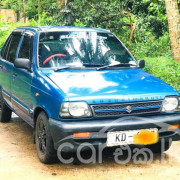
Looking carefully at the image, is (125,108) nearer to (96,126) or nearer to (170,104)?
(96,126)

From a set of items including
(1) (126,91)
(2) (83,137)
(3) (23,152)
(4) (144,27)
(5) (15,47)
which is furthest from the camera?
(4) (144,27)

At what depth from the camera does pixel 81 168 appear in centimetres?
442

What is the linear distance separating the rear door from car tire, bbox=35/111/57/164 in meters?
0.37

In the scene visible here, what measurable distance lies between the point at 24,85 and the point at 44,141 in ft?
3.52

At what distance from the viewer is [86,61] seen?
5102 millimetres

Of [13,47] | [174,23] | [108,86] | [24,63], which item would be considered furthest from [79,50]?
[174,23]

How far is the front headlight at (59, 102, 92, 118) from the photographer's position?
403 centimetres

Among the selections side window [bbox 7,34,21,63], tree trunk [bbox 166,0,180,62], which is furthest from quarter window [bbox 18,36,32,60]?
tree trunk [bbox 166,0,180,62]

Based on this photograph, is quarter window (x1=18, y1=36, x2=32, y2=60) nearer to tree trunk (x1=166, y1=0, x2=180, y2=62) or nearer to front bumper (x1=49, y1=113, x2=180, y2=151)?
front bumper (x1=49, y1=113, x2=180, y2=151)

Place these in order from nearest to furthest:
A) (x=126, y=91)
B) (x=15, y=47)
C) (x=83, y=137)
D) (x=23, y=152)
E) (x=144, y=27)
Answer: (x=83, y=137)
(x=126, y=91)
(x=23, y=152)
(x=15, y=47)
(x=144, y=27)

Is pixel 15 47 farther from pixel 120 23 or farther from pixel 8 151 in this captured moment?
pixel 120 23

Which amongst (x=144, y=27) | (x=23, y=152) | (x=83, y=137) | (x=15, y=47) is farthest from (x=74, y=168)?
(x=144, y=27)

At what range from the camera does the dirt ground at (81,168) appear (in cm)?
416

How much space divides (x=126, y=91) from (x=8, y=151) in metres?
1.99
